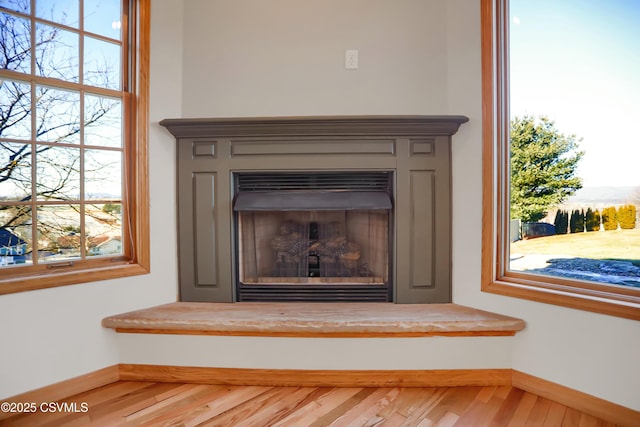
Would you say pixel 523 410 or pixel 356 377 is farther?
pixel 356 377

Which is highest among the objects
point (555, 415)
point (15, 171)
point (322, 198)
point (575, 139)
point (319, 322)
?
point (575, 139)

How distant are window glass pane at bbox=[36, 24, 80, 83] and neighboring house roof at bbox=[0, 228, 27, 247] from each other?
853mm

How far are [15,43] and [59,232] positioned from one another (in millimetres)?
1006

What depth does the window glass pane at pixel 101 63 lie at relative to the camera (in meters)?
1.93

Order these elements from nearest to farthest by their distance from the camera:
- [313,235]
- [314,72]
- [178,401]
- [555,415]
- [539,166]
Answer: [555,415], [178,401], [539,166], [314,72], [313,235]

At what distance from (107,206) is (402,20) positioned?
7.13ft

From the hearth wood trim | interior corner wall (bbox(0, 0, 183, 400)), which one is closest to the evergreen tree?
the hearth wood trim

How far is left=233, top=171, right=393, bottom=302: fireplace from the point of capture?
2162mm

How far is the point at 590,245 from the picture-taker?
1.80m

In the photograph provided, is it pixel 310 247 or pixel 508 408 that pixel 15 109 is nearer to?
pixel 310 247

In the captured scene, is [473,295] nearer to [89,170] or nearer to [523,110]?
[523,110]

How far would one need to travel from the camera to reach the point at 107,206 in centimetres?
201

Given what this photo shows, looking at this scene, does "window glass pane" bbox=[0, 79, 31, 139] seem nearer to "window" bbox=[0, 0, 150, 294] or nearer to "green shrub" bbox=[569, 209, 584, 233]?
"window" bbox=[0, 0, 150, 294]

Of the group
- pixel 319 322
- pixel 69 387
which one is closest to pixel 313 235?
pixel 319 322
